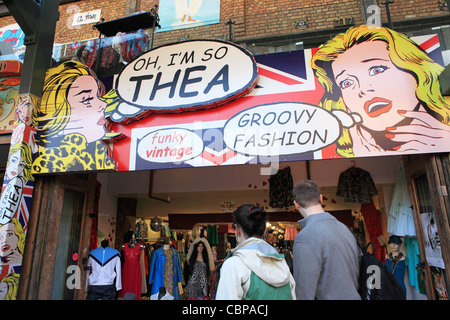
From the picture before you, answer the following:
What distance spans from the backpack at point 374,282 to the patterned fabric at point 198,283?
11.8ft

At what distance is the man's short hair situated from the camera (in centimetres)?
209

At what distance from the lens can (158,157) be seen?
3443 millimetres

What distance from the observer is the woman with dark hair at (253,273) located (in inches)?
62.6

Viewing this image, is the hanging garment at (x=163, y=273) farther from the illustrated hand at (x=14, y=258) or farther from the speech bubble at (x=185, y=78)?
the speech bubble at (x=185, y=78)

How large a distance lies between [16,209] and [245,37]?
534cm

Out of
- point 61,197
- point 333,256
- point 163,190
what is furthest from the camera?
point 163,190

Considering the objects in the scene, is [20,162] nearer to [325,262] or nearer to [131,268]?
[131,268]

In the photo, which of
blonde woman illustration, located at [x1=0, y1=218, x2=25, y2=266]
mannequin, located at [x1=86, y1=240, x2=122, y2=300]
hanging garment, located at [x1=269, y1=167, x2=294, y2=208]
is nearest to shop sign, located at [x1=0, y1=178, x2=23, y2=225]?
blonde woman illustration, located at [x1=0, y1=218, x2=25, y2=266]

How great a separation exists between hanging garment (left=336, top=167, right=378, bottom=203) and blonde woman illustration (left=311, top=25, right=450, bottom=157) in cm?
224

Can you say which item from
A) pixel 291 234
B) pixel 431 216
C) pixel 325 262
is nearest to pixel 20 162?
pixel 325 262

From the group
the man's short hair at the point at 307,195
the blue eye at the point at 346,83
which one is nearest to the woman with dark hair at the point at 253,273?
the man's short hair at the point at 307,195

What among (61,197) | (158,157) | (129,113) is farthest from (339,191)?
(61,197)
